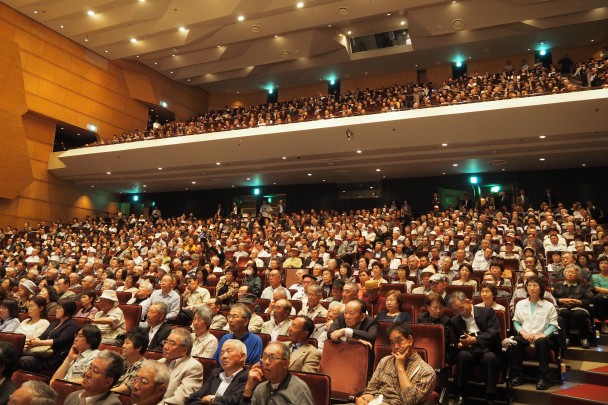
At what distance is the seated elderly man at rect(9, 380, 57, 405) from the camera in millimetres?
1713

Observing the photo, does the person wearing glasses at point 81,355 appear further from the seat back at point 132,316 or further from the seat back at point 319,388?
the seat back at point 319,388

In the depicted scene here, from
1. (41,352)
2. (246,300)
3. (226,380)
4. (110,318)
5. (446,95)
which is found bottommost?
(41,352)

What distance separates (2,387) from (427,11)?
36.0ft

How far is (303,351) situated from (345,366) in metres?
0.24

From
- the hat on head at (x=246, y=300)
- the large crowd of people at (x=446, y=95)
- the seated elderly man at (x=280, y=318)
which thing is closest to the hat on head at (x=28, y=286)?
the hat on head at (x=246, y=300)

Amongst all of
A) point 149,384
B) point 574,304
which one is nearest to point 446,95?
point 574,304

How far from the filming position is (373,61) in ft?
43.5

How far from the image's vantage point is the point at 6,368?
94.5 inches

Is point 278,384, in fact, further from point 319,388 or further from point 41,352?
point 41,352

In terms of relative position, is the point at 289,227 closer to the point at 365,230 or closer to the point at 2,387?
→ the point at 365,230

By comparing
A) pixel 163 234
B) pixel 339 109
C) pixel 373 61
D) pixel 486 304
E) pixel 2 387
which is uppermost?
pixel 373 61

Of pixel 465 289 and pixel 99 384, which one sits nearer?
pixel 99 384

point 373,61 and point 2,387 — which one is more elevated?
point 373,61

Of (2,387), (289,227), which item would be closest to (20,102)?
(289,227)
